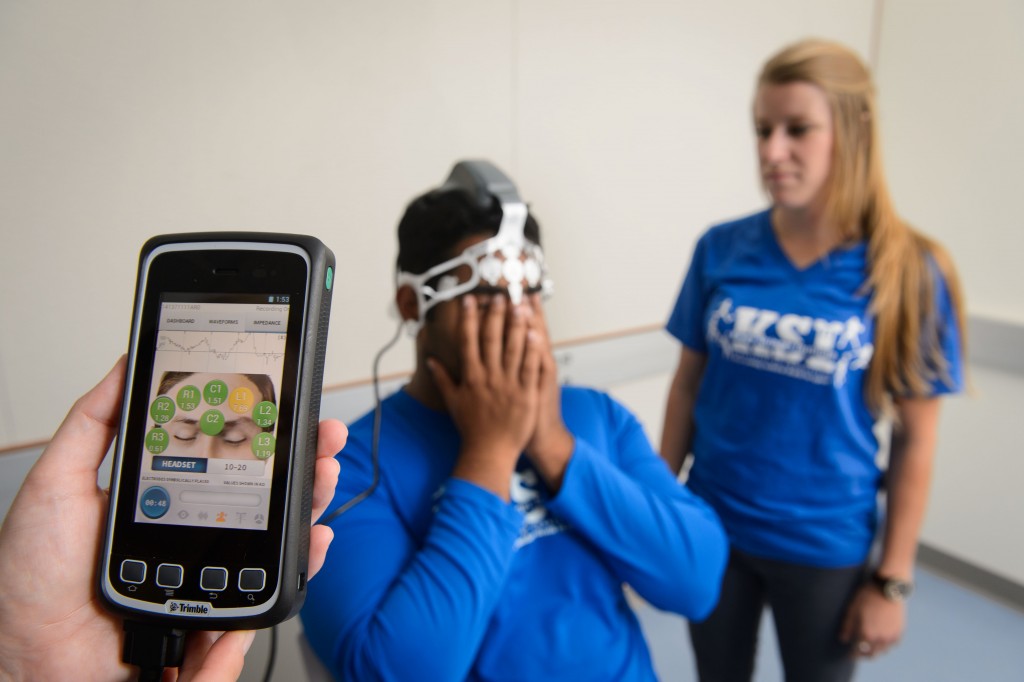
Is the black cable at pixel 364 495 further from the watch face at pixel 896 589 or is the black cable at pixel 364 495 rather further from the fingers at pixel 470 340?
the watch face at pixel 896 589

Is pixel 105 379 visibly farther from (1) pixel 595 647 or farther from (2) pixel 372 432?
(1) pixel 595 647

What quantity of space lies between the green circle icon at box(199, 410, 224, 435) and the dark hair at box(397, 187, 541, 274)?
14.7 inches

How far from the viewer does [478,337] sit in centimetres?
77

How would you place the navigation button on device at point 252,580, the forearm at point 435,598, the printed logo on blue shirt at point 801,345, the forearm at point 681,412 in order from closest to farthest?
the navigation button on device at point 252,580 < the forearm at point 435,598 < the printed logo on blue shirt at point 801,345 < the forearm at point 681,412

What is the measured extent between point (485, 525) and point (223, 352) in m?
0.36

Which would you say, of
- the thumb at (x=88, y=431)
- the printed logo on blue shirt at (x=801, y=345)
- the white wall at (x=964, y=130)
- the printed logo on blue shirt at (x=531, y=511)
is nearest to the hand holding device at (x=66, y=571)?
the thumb at (x=88, y=431)

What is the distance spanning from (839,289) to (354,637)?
0.96 m

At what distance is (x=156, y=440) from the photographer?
1.48ft

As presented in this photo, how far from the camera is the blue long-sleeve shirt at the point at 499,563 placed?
2.20 feet

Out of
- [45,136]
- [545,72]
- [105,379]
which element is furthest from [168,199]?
[545,72]

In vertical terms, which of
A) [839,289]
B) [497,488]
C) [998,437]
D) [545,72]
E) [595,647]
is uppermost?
[545,72]

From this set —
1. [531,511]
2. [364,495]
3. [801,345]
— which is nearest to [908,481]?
[801,345]

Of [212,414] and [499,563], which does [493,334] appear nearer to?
[499,563]

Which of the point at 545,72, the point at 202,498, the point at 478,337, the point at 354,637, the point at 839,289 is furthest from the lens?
the point at 545,72
